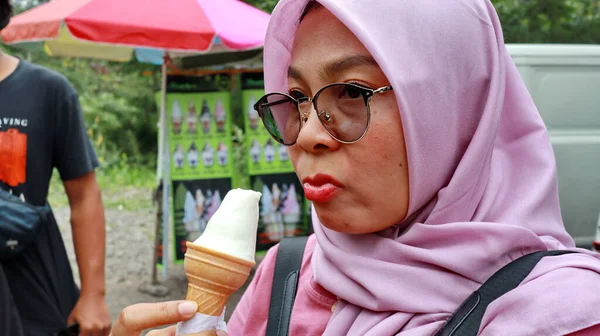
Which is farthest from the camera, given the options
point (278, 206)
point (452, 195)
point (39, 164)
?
point (278, 206)

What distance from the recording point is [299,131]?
1.62 m

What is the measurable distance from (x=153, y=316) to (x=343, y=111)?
A: 2.12 ft

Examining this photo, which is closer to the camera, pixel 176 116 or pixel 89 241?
pixel 89 241

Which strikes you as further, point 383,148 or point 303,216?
point 303,216

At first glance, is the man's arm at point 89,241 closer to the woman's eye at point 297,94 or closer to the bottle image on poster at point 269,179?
the woman's eye at point 297,94

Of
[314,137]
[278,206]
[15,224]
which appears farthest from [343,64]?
[278,206]

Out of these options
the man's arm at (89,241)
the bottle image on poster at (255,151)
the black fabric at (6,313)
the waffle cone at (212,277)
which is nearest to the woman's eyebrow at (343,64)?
the waffle cone at (212,277)

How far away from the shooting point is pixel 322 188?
151cm

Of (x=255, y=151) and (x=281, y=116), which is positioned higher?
(x=281, y=116)

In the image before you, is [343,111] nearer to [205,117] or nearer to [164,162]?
[205,117]

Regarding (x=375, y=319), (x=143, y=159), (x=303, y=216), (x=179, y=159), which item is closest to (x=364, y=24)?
(x=375, y=319)

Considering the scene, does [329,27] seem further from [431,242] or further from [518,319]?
[518,319]

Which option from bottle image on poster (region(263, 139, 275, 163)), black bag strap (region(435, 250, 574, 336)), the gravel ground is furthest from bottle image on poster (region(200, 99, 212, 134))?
black bag strap (region(435, 250, 574, 336))

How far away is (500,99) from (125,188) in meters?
14.0
